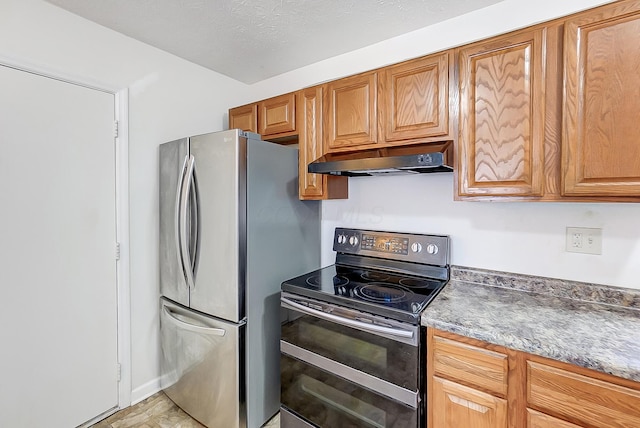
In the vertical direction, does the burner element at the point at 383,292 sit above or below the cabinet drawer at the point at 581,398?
above

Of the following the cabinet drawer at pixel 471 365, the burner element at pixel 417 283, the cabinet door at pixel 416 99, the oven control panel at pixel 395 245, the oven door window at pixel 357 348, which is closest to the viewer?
the cabinet drawer at pixel 471 365

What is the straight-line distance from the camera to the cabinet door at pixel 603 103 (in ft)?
3.67

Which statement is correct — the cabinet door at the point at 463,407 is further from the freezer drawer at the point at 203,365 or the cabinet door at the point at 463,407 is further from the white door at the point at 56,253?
the white door at the point at 56,253

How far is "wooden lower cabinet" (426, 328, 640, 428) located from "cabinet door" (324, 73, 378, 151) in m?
1.13

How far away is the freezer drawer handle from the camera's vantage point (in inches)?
68.1

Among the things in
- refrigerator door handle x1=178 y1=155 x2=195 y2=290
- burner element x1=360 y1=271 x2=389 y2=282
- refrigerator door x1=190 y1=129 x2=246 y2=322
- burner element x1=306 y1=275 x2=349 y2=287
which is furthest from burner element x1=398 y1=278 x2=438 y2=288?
refrigerator door handle x1=178 y1=155 x2=195 y2=290

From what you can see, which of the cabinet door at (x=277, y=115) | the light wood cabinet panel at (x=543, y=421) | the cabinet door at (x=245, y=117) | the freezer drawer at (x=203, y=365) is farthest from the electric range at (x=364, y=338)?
the cabinet door at (x=245, y=117)

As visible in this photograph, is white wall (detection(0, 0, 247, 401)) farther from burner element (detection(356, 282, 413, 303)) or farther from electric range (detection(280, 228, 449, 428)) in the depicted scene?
burner element (detection(356, 282, 413, 303))

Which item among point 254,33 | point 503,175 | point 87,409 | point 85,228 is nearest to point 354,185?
point 503,175

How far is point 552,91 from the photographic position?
1.26m

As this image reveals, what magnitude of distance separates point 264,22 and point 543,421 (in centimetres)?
227

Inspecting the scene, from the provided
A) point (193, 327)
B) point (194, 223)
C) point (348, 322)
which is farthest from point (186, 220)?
point (348, 322)

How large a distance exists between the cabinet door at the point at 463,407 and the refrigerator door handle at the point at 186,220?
147cm

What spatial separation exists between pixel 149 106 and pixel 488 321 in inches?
93.6
